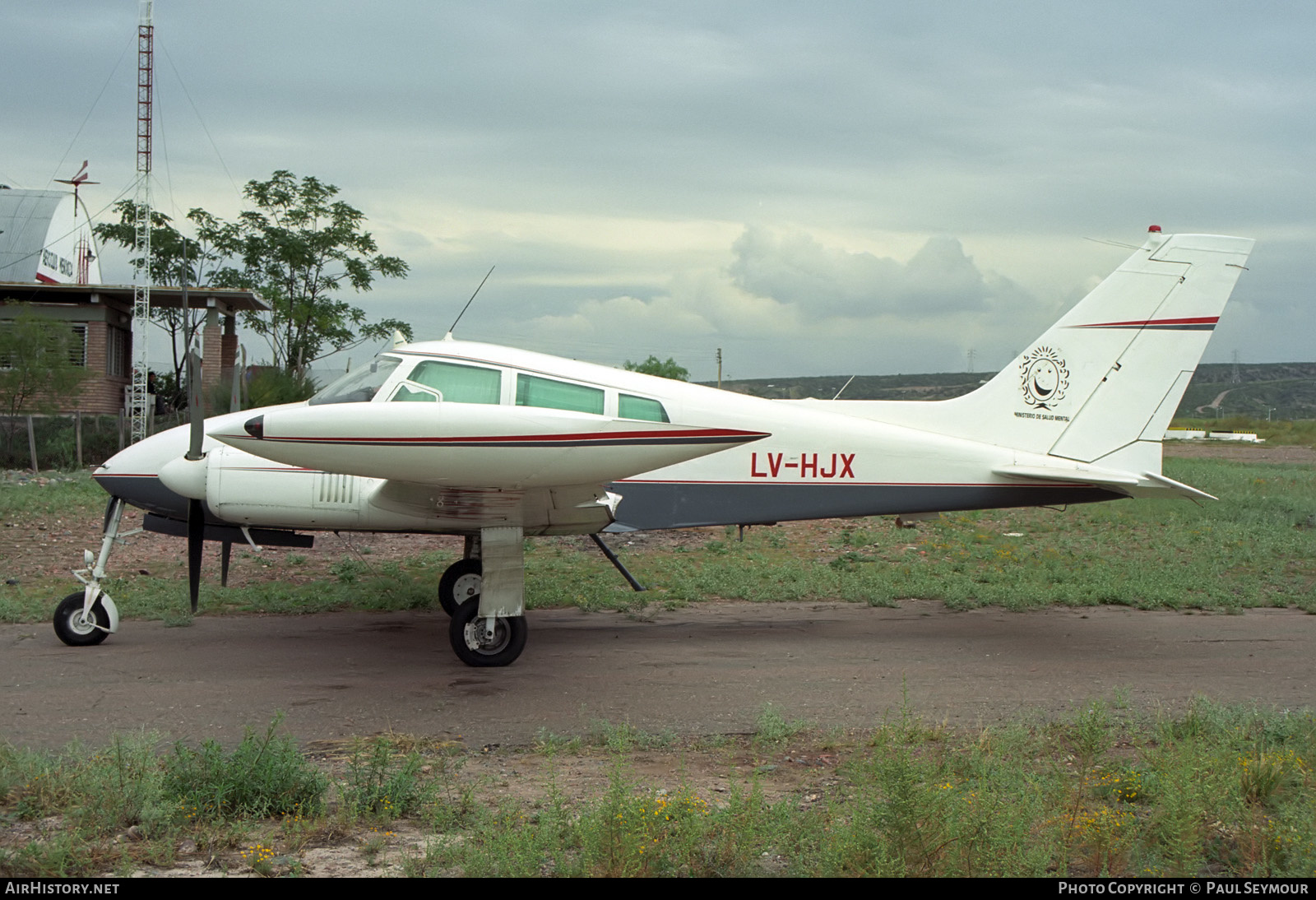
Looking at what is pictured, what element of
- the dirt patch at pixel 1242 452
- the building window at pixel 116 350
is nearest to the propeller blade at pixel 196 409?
the building window at pixel 116 350

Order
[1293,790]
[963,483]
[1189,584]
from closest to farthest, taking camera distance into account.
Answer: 1. [1293,790]
2. [963,483]
3. [1189,584]

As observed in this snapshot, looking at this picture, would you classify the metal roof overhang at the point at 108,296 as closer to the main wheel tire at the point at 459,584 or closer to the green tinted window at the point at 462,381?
the main wheel tire at the point at 459,584

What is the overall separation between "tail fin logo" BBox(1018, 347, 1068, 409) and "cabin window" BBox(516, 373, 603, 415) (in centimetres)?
440

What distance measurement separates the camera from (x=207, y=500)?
822cm

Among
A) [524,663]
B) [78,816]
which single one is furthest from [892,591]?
[78,816]

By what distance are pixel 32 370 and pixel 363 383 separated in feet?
62.5

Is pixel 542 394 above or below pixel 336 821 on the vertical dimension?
above

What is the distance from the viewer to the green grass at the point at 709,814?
3.87 meters

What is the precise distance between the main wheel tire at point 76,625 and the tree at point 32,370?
17179mm

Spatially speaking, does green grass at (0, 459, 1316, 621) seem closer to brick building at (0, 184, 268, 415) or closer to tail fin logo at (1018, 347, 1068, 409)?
tail fin logo at (1018, 347, 1068, 409)

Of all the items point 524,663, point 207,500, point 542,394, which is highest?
point 542,394

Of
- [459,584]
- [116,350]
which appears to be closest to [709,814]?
[459,584]
